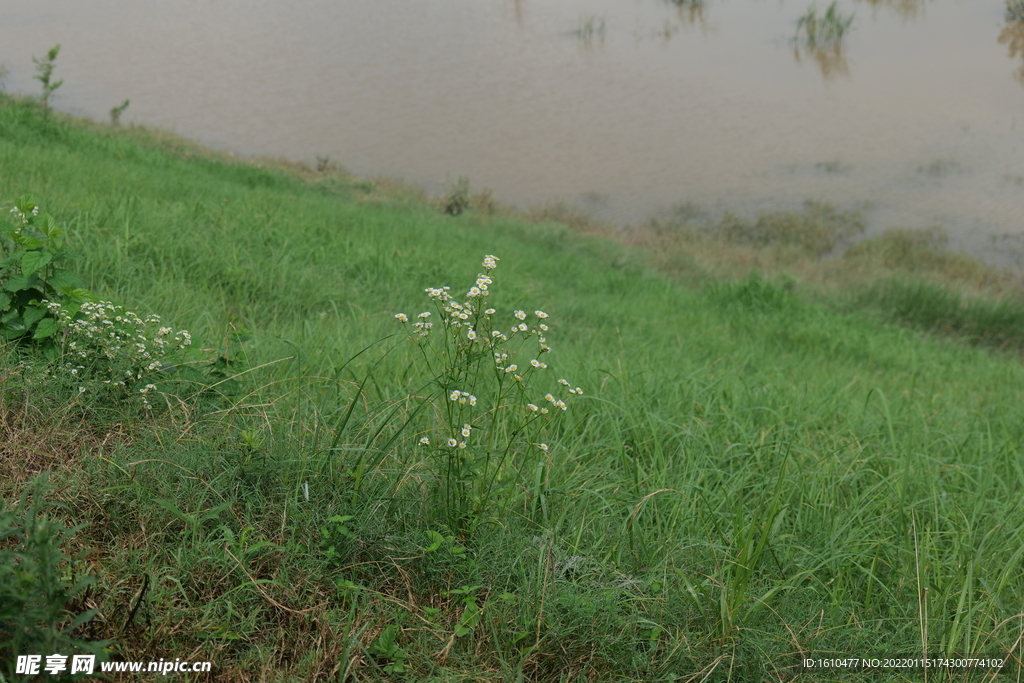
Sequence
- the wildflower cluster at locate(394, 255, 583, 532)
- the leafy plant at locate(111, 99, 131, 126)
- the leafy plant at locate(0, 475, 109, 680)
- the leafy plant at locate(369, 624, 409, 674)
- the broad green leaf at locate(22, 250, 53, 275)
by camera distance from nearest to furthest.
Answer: the leafy plant at locate(0, 475, 109, 680), the leafy plant at locate(369, 624, 409, 674), the wildflower cluster at locate(394, 255, 583, 532), the broad green leaf at locate(22, 250, 53, 275), the leafy plant at locate(111, 99, 131, 126)

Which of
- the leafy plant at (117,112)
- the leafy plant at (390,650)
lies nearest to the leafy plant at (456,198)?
the leafy plant at (117,112)

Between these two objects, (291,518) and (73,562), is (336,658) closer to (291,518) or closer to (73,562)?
(291,518)

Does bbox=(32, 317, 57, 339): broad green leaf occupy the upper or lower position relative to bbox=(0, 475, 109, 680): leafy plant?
upper

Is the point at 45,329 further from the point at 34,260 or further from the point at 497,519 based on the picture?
the point at 497,519

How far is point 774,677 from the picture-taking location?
1738 millimetres

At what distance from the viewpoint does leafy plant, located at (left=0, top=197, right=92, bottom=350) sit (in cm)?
227

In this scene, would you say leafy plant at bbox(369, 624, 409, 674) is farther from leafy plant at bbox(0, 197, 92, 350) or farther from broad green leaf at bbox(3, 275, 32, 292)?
broad green leaf at bbox(3, 275, 32, 292)

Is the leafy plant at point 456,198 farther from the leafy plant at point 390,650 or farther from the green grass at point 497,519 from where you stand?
the leafy plant at point 390,650

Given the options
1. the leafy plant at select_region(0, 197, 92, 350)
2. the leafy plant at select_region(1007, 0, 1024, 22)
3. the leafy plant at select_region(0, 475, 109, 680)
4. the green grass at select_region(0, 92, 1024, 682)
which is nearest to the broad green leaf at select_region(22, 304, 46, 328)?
the leafy plant at select_region(0, 197, 92, 350)

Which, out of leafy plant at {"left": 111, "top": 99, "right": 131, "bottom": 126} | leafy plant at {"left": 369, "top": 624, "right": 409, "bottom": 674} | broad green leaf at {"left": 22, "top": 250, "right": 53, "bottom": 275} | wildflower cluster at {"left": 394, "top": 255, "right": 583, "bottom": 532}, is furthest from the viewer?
leafy plant at {"left": 111, "top": 99, "right": 131, "bottom": 126}

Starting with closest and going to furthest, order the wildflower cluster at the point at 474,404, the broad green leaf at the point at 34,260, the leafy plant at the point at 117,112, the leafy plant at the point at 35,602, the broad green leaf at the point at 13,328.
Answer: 1. the leafy plant at the point at 35,602
2. the wildflower cluster at the point at 474,404
3. the broad green leaf at the point at 34,260
4. the broad green leaf at the point at 13,328
5. the leafy plant at the point at 117,112

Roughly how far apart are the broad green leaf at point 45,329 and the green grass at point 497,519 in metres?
0.12

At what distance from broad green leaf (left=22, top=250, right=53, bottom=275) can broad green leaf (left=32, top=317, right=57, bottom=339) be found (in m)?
0.18

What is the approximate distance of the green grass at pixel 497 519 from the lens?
167cm
